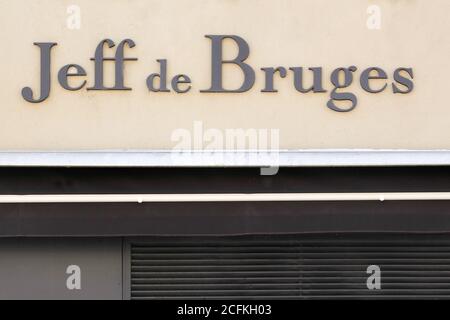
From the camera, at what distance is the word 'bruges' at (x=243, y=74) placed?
761cm

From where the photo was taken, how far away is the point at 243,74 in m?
7.66

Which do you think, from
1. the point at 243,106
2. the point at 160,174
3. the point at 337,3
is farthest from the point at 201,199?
the point at 337,3

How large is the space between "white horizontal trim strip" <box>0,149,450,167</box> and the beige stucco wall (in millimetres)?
193

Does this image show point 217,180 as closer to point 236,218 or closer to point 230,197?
point 230,197

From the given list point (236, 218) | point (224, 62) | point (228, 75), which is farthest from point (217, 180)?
point (224, 62)

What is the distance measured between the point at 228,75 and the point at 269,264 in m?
1.81

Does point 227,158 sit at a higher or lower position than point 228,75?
lower

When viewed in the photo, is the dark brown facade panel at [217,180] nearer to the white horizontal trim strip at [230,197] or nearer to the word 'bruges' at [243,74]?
the white horizontal trim strip at [230,197]

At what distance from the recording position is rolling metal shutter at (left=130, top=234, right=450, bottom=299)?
8.07m

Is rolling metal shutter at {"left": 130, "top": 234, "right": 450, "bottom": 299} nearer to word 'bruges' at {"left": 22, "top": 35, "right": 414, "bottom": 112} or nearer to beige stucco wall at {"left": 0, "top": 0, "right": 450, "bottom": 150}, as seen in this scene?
beige stucco wall at {"left": 0, "top": 0, "right": 450, "bottom": 150}

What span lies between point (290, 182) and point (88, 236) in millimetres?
1804

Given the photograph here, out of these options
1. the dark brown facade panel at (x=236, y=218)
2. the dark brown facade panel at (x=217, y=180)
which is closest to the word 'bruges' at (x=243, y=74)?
the dark brown facade panel at (x=217, y=180)

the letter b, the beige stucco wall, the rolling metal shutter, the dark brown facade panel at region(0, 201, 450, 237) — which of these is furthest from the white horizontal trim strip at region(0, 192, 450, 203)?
the letter b

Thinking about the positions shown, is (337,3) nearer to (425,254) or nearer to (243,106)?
(243,106)
